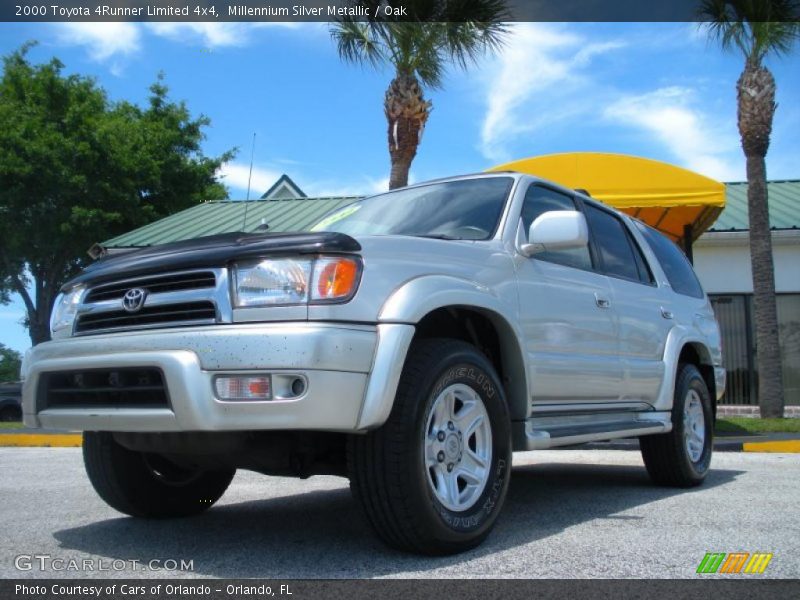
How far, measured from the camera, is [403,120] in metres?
13.5

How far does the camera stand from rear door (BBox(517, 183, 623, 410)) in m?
4.22

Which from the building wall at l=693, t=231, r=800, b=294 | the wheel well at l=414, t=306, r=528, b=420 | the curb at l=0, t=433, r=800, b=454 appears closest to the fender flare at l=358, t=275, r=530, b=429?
the wheel well at l=414, t=306, r=528, b=420

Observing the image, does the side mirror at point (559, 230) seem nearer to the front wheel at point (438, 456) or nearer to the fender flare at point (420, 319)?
the fender flare at point (420, 319)

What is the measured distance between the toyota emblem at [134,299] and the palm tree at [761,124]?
11518 millimetres

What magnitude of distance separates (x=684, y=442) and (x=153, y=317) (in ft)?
12.8

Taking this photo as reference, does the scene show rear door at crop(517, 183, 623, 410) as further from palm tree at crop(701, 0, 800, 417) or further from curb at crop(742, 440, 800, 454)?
palm tree at crop(701, 0, 800, 417)

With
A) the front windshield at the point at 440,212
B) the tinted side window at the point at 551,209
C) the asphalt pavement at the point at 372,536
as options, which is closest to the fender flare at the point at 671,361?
the asphalt pavement at the point at 372,536

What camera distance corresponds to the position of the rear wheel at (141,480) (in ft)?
13.5

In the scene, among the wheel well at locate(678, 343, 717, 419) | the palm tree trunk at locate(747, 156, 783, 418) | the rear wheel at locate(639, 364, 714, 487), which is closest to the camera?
the rear wheel at locate(639, 364, 714, 487)

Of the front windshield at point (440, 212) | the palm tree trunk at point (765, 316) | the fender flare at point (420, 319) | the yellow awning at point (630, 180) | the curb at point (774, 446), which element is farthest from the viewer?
the palm tree trunk at point (765, 316)

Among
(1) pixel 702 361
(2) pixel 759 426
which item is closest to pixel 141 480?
(1) pixel 702 361

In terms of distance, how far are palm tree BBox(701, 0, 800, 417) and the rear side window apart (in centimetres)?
665

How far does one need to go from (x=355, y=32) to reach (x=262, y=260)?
11004 millimetres

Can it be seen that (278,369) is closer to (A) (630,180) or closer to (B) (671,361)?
(B) (671,361)
